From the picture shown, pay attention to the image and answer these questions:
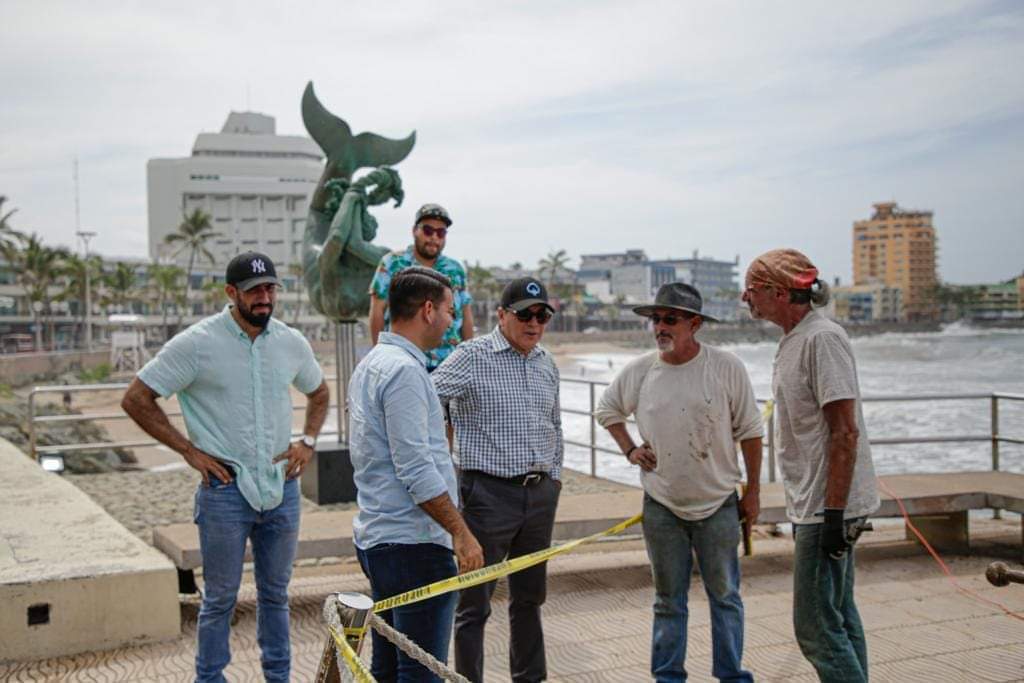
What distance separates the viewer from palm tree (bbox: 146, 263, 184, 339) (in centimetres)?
8138

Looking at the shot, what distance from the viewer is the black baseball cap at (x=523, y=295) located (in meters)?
3.76

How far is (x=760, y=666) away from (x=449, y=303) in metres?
2.34

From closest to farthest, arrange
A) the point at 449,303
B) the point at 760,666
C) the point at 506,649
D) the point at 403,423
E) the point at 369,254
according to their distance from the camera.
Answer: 1. the point at 403,423
2. the point at 449,303
3. the point at 760,666
4. the point at 506,649
5. the point at 369,254

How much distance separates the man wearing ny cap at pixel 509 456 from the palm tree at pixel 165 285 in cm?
7815

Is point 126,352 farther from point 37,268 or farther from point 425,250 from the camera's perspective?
point 425,250

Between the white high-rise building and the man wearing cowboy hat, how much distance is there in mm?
112152

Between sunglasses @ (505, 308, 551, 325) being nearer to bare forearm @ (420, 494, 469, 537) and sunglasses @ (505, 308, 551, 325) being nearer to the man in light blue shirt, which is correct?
the man in light blue shirt

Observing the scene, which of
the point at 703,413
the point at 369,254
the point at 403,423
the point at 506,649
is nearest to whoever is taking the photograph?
the point at 403,423

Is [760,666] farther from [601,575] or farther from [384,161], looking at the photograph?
[384,161]

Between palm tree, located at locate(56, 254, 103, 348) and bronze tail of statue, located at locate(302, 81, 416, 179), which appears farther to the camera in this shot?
palm tree, located at locate(56, 254, 103, 348)

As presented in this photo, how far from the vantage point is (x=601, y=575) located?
591 cm

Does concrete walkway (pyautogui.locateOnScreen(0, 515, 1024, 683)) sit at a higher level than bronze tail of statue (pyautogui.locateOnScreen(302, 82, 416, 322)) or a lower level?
lower

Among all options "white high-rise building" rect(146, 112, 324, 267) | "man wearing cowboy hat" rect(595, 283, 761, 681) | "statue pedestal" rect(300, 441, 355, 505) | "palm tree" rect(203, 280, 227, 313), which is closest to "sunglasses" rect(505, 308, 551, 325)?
"man wearing cowboy hat" rect(595, 283, 761, 681)

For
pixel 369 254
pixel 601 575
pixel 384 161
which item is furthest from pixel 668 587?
pixel 384 161
